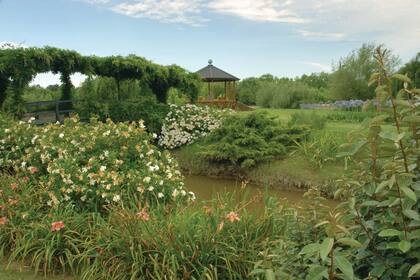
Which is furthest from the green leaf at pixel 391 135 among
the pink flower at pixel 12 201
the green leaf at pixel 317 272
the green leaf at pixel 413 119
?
the pink flower at pixel 12 201

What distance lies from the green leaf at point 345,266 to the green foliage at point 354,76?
26864mm

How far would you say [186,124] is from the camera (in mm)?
14273

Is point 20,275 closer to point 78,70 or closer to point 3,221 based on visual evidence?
point 3,221

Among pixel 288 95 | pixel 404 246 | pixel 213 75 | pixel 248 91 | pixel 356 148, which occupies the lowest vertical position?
pixel 404 246

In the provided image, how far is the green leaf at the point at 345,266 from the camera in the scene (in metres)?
1.40

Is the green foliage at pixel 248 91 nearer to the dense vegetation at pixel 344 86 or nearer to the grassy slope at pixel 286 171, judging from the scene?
the dense vegetation at pixel 344 86

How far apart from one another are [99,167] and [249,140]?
662cm

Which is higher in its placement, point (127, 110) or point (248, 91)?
point (248, 91)

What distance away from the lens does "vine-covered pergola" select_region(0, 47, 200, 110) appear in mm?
12547

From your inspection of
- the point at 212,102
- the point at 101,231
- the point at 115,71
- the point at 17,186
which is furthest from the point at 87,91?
the point at 101,231

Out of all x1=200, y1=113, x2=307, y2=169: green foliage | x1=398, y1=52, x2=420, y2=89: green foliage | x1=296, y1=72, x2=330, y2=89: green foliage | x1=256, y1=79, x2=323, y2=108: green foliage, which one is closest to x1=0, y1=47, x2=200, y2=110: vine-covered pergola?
x1=200, y1=113, x2=307, y2=169: green foliage

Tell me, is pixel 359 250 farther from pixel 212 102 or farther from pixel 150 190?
pixel 212 102

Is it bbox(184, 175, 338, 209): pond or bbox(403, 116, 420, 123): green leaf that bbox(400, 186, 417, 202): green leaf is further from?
bbox(184, 175, 338, 209): pond

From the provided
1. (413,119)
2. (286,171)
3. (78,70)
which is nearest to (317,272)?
(413,119)
